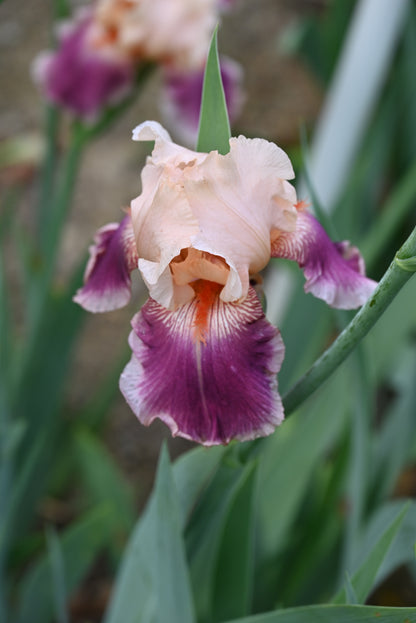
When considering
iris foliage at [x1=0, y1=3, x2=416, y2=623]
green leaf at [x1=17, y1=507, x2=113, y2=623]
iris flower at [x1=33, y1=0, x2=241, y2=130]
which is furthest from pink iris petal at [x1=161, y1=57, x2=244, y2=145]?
green leaf at [x1=17, y1=507, x2=113, y2=623]

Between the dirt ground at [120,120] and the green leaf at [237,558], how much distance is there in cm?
76

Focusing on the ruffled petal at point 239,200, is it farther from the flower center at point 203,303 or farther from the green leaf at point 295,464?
the green leaf at point 295,464

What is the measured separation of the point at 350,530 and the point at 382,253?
2.33 feet

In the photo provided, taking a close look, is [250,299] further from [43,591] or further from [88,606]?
[88,606]

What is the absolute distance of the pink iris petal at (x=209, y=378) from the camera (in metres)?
0.39

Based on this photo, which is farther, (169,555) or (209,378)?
(169,555)

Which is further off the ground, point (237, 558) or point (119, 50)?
point (119, 50)

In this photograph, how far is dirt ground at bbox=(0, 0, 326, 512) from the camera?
1.48m

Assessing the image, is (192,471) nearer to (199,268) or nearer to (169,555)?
(169,555)

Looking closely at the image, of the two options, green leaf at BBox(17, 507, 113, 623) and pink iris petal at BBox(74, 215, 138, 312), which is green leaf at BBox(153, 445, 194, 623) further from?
green leaf at BBox(17, 507, 113, 623)

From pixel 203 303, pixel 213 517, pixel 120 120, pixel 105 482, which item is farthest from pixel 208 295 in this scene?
pixel 120 120

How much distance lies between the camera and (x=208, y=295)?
0.42 metres

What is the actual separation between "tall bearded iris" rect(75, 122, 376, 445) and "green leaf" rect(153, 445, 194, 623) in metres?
0.09

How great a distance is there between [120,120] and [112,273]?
1634 millimetres
